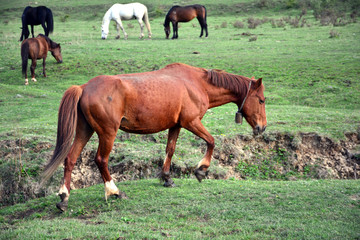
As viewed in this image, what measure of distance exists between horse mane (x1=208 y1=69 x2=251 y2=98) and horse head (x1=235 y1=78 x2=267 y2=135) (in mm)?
100

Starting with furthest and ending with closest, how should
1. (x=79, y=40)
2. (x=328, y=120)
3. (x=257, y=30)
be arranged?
1. (x=257, y=30)
2. (x=79, y=40)
3. (x=328, y=120)

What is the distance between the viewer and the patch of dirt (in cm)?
679

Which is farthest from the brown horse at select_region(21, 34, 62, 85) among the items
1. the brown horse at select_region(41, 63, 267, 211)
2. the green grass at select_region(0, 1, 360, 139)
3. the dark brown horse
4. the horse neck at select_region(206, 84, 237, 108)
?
the horse neck at select_region(206, 84, 237, 108)

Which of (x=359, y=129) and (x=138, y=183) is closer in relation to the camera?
(x=138, y=183)

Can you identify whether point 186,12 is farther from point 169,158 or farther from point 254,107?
point 169,158

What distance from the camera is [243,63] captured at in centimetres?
1633

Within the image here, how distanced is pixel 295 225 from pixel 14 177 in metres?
4.88

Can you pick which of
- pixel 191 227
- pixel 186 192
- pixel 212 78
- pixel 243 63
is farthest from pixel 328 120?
pixel 243 63

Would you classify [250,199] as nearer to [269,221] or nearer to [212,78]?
[269,221]

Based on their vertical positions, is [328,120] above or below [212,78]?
below

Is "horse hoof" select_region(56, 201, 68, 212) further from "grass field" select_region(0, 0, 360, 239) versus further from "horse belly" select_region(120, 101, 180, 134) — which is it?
"horse belly" select_region(120, 101, 180, 134)

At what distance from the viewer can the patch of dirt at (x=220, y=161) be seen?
6793mm

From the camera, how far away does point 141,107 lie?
18.3 feet

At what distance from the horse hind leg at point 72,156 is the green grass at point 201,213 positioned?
0.66 feet
